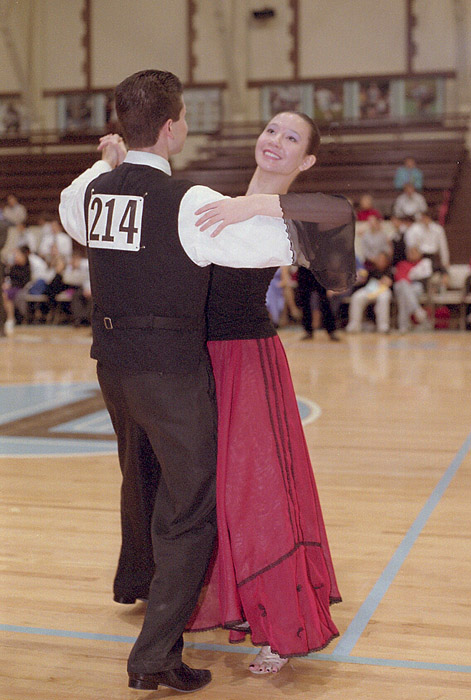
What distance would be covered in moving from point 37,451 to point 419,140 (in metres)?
12.8

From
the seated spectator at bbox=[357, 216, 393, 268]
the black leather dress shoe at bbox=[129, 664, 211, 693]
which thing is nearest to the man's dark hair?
the black leather dress shoe at bbox=[129, 664, 211, 693]

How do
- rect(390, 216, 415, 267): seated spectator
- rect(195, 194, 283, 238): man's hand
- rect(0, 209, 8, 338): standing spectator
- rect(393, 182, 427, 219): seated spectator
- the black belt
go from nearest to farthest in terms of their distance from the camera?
rect(195, 194, 283, 238): man's hand, the black belt, rect(0, 209, 8, 338): standing spectator, rect(390, 216, 415, 267): seated spectator, rect(393, 182, 427, 219): seated spectator

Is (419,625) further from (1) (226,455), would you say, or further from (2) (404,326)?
(2) (404,326)

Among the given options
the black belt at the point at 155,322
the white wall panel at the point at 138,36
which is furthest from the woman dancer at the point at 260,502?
the white wall panel at the point at 138,36

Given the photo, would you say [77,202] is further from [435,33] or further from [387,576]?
[435,33]

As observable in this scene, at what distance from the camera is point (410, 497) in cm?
442

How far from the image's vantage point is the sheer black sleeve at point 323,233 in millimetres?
2285

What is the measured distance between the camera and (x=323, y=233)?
Result: 232cm

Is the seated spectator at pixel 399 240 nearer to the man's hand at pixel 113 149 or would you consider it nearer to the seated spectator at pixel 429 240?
the seated spectator at pixel 429 240

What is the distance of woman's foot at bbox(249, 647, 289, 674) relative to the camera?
257 cm

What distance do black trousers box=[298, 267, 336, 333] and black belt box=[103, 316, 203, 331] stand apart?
813 cm

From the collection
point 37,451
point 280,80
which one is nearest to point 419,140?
point 280,80

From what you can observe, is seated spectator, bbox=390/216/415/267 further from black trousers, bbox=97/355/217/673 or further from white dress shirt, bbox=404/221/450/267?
black trousers, bbox=97/355/217/673

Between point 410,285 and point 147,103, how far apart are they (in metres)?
9.99
